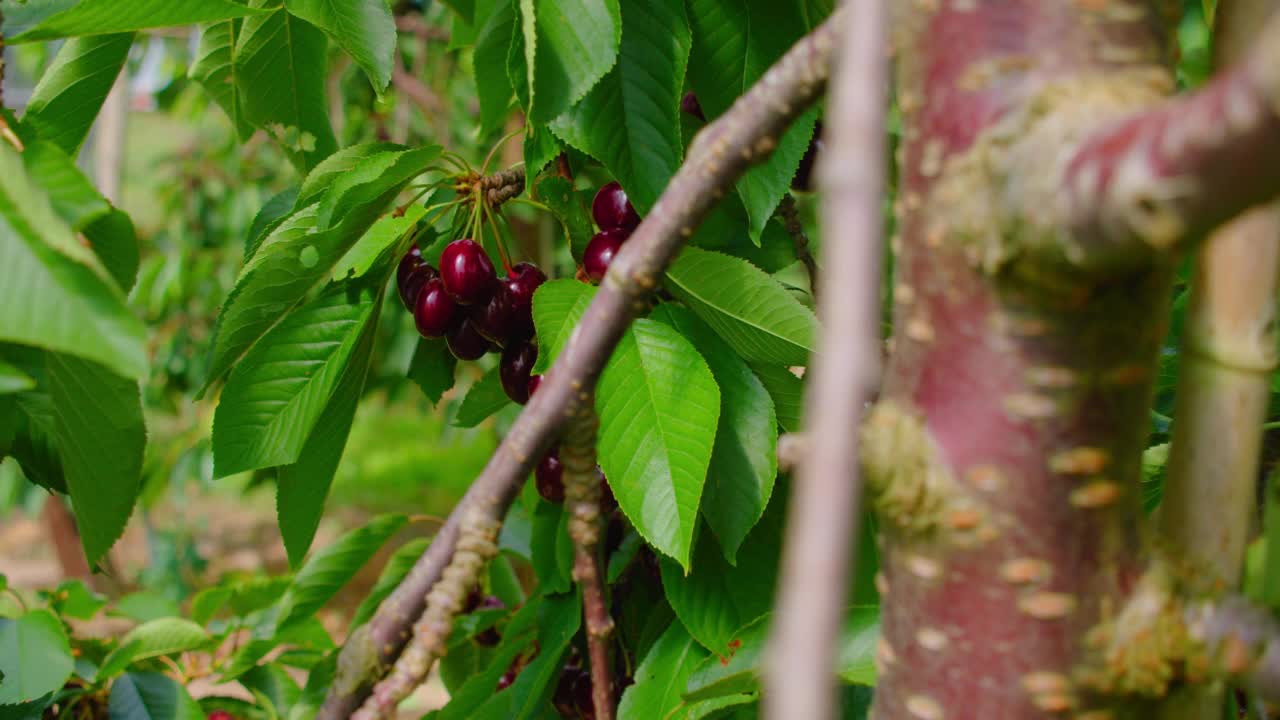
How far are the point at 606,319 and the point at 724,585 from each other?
0.46 m

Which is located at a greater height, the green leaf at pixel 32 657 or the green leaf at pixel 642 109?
the green leaf at pixel 642 109

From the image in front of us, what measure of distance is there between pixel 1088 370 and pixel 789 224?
556 mm

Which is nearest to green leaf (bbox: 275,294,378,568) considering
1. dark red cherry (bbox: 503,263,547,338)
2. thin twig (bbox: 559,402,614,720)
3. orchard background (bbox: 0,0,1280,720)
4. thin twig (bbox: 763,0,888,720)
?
orchard background (bbox: 0,0,1280,720)

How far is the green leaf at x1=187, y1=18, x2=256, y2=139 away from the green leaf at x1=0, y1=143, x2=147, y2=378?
1.91 feet

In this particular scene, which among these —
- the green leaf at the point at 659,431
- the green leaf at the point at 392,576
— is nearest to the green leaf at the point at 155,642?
the green leaf at the point at 392,576

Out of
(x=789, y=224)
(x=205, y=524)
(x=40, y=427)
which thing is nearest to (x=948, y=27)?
(x=789, y=224)

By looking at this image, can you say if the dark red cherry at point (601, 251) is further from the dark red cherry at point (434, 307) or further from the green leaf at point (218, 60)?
the green leaf at point (218, 60)

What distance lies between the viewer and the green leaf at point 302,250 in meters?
0.84

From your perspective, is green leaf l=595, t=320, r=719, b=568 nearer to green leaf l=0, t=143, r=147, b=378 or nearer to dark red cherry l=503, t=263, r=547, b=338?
dark red cherry l=503, t=263, r=547, b=338

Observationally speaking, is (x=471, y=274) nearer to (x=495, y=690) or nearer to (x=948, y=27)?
(x=495, y=690)

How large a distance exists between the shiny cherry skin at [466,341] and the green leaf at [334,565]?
357mm

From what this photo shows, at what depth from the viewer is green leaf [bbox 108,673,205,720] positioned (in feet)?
3.90

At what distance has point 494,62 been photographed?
861 mm

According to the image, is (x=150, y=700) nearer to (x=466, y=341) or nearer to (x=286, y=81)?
(x=466, y=341)
